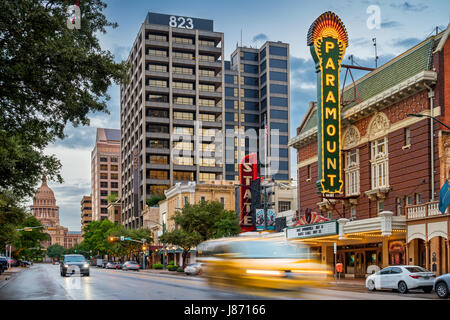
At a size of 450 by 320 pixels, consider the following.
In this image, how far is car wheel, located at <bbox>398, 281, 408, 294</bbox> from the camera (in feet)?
102

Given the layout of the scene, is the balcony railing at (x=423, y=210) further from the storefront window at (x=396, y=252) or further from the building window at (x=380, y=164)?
the building window at (x=380, y=164)

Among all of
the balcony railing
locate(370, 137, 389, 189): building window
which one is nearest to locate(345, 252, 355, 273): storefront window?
locate(370, 137, 389, 189): building window

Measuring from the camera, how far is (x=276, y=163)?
477 ft

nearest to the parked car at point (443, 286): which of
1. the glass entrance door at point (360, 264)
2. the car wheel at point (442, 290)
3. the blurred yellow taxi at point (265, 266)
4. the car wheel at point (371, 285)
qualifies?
the car wheel at point (442, 290)

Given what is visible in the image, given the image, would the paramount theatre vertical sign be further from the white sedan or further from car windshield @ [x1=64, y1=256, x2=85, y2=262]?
car windshield @ [x1=64, y1=256, x2=85, y2=262]

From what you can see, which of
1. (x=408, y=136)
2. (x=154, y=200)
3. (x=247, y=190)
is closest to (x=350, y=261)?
(x=408, y=136)

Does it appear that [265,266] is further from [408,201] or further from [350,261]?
[350,261]

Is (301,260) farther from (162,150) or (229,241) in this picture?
(162,150)

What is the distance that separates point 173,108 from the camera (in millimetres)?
127062

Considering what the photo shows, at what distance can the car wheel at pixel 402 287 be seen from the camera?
3106cm

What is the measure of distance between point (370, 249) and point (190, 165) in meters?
81.2

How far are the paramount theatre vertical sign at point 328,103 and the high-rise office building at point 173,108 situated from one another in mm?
78144

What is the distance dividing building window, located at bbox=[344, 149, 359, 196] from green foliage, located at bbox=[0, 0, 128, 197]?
30828mm
